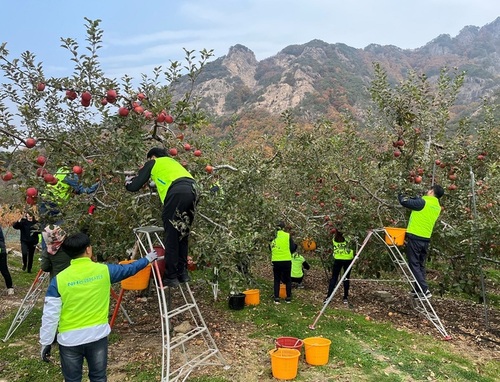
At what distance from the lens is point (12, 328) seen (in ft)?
21.6

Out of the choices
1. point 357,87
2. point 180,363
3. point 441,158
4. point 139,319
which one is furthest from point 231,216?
point 357,87

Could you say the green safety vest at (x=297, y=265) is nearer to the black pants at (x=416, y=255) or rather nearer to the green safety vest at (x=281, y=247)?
the green safety vest at (x=281, y=247)

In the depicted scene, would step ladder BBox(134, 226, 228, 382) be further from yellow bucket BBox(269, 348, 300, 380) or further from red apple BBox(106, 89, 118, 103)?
red apple BBox(106, 89, 118, 103)

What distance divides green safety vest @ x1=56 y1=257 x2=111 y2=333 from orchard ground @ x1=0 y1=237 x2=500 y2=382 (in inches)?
67.2

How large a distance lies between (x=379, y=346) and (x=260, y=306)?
2.60 meters

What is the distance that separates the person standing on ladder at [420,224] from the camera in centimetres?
688

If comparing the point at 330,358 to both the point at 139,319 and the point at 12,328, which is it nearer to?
the point at 139,319

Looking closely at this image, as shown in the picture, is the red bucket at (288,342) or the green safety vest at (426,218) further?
the green safety vest at (426,218)

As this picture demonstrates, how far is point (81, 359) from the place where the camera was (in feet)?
12.4

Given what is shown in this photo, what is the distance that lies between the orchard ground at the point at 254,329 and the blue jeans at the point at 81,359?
131cm

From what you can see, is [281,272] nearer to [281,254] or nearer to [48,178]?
[281,254]

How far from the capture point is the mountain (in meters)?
66.5

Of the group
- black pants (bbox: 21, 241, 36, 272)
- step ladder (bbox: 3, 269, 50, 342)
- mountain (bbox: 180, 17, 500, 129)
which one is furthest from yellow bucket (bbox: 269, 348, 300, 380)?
mountain (bbox: 180, 17, 500, 129)

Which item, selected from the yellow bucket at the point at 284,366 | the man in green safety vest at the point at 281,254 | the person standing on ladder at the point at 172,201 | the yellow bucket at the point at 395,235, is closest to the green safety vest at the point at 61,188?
the person standing on ladder at the point at 172,201
